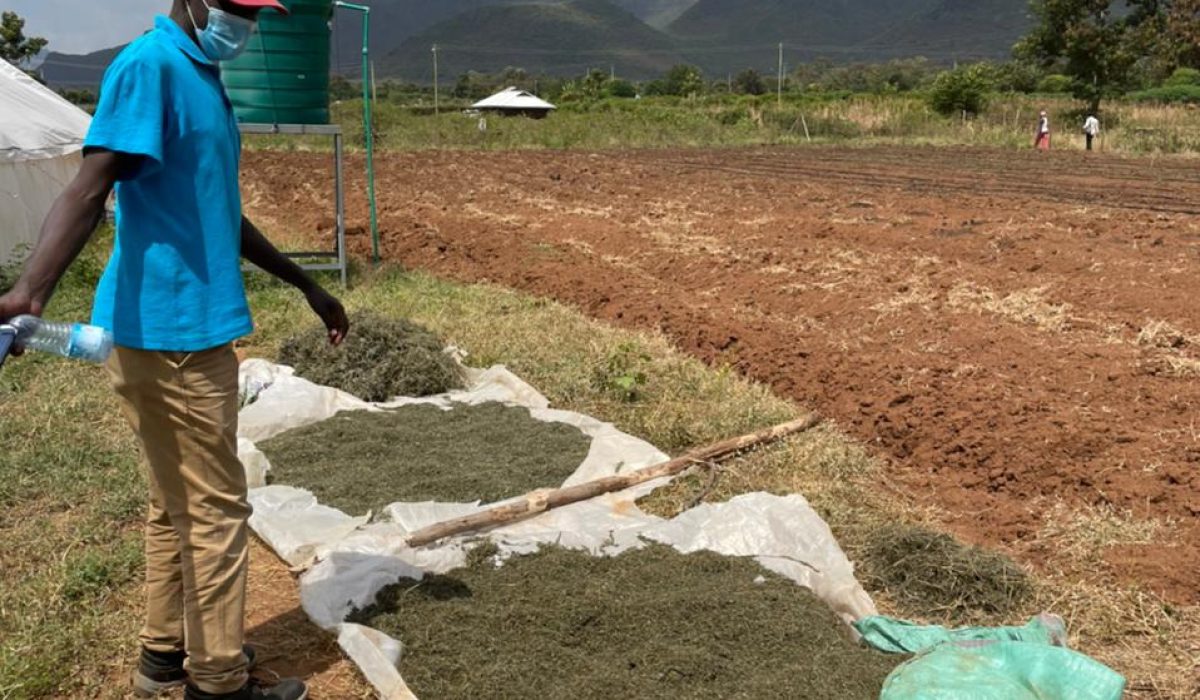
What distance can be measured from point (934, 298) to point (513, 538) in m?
4.77

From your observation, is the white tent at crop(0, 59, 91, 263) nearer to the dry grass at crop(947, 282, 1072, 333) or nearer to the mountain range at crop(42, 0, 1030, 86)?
the dry grass at crop(947, 282, 1072, 333)

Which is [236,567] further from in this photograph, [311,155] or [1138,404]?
[311,155]

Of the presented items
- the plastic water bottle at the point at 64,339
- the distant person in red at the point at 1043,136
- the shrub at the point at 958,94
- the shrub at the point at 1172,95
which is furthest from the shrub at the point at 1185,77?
the plastic water bottle at the point at 64,339

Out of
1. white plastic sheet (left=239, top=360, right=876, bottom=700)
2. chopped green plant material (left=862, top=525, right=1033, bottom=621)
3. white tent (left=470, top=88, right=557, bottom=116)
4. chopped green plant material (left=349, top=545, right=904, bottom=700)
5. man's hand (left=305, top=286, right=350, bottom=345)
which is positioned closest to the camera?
chopped green plant material (left=349, top=545, right=904, bottom=700)

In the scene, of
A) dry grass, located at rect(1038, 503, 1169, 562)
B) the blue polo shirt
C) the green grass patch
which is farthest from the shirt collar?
the green grass patch

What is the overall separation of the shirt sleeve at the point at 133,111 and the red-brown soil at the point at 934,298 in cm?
338

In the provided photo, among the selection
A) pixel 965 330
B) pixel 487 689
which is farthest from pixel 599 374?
pixel 487 689

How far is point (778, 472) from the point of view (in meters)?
4.53

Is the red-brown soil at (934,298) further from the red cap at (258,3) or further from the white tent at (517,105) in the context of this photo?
the white tent at (517,105)

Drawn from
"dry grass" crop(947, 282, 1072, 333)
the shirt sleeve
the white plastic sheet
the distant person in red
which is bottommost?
the white plastic sheet

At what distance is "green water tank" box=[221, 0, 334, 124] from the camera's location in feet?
24.7

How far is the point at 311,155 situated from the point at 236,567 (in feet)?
77.4

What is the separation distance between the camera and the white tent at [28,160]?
927cm

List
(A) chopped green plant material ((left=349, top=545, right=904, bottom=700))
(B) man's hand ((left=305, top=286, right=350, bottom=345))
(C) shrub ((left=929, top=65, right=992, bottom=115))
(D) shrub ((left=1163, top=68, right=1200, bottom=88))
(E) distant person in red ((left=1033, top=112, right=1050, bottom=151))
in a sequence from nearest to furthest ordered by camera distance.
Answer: (A) chopped green plant material ((left=349, top=545, right=904, bottom=700))
(B) man's hand ((left=305, top=286, right=350, bottom=345))
(E) distant person in red ((left=1033, top=112, right=1050, bottom=151))
(C) shrub ((left=929, top=65, right=992, bottom=115))
(D) shrub ((left=1163, top=68, right=1200, bottom=88))
